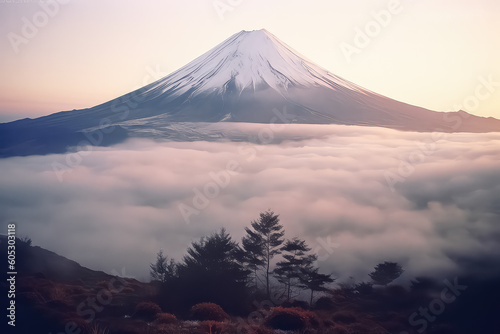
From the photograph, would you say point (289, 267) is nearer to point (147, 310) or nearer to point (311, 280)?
point (311, 280)

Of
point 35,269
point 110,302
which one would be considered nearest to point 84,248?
point 35,269

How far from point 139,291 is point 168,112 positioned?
75951 millimetres

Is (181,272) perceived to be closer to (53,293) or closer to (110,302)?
(110,302)

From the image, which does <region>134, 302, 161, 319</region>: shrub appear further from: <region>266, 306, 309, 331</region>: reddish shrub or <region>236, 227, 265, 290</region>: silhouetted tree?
<region>236, 227, 265, 290</region>: silhouetted tree

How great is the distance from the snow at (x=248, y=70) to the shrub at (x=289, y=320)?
8926 centimetres

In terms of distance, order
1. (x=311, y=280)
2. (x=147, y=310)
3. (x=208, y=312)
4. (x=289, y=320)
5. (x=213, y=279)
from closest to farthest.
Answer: (x=289, y=320) → (x=147, y=310) → (x=208, y=312) → (x=213, y=279) → (x=311, y=280)

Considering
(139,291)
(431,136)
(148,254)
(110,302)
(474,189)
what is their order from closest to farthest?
(110,302) → (139,291) → (148,254) → (474,189) → (431,136)

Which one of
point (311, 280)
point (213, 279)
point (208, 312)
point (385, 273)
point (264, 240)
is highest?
point (264, 240)

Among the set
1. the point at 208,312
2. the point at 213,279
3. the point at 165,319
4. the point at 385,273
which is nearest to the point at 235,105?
the point at 385,273

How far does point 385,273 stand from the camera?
3966 cm

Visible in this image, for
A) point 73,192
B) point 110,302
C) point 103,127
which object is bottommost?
point 110,302

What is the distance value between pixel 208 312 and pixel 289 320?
5.17 metres

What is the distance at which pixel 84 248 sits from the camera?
163ft

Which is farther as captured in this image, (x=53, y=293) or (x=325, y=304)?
(x=325, y=304)
